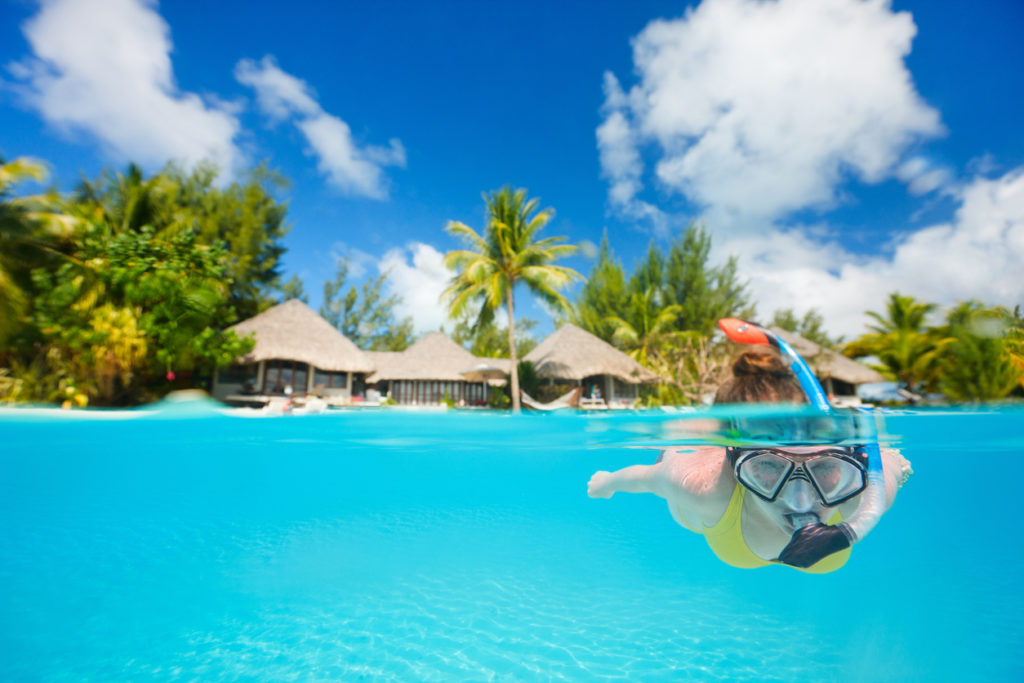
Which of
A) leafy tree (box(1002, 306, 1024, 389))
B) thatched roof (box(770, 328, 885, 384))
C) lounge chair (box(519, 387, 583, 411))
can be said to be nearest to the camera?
leafy tree (box(1002, 306, 1024, 389))

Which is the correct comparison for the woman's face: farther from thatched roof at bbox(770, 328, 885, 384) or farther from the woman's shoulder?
thatched roof at bbox(770, 328, 885, 384)

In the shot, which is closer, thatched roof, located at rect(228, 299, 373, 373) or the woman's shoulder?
→ the woman's shoulder

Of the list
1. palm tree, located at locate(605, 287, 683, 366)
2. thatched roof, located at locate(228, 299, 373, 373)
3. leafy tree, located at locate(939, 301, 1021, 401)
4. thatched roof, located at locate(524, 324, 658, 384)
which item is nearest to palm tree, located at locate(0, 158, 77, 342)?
thatched roof, located at locate(228, 299, 373, 373)

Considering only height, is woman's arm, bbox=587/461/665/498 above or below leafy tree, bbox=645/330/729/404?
below

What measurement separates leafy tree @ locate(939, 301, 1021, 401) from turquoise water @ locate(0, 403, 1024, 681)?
61cm

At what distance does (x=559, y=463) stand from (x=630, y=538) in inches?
285

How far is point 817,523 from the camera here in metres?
2.26

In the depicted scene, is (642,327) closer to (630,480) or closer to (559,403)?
(559,403)

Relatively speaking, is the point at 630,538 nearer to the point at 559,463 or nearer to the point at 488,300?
the point at 559,463

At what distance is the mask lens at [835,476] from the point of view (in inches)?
103

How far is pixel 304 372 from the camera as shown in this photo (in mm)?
21609

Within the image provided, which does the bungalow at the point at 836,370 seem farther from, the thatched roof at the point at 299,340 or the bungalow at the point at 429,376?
the thatched roof at the point at 299,340

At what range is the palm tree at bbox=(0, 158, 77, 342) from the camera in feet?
42.5

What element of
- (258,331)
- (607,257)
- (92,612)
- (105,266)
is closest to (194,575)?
(92,612)
